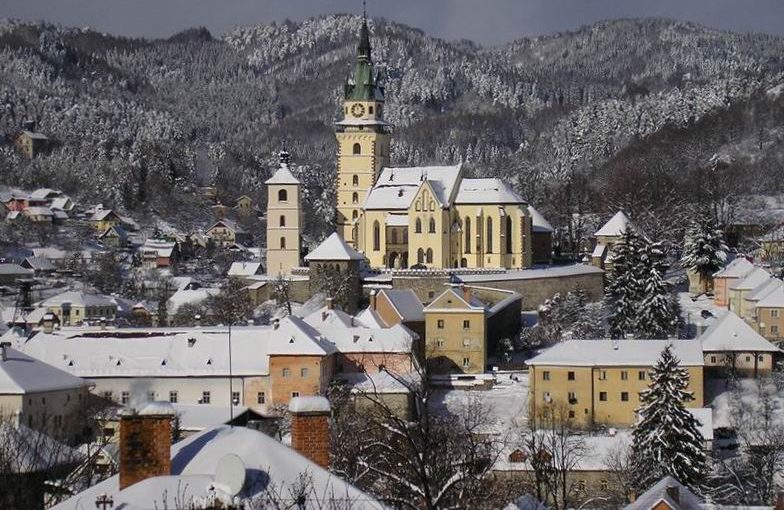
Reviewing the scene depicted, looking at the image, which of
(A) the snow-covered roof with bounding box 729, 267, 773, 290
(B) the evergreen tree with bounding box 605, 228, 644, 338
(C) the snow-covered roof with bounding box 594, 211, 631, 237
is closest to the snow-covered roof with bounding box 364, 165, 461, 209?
(C) the snow-covered roof with bounding box 594, 211, 631, 237

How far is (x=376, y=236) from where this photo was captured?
7488 centimetres

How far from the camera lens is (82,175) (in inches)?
5536

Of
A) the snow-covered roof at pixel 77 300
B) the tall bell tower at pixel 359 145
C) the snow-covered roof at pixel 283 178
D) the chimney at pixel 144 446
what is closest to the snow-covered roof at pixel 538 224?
the tall bell tower at pixel 359 145

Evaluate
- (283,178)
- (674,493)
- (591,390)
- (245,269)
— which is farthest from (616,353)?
(245,269)

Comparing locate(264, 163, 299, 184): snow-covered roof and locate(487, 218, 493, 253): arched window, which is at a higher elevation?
locate(264, 163, 299, 184): snow-covered roof

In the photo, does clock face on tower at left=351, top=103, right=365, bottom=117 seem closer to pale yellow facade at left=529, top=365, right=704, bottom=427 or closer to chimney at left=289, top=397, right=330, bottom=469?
pale yellow facade at left=529, top=365, right=704, bottom=427

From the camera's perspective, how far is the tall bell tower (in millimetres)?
78312

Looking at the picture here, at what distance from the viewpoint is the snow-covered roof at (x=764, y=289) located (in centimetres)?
6354

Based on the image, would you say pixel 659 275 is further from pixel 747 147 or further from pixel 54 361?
pixel 747 147

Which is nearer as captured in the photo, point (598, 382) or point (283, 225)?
point (598, 382)

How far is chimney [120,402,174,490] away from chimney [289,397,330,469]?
64.1 inches

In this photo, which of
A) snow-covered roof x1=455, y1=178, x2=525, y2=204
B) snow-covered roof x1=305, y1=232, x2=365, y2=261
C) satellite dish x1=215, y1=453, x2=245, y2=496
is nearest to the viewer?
satellite dish x1=215, y1=453, x2=245, y2=496

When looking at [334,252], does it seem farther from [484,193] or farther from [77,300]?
[77,300]

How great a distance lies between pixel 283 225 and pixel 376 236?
180 inches
